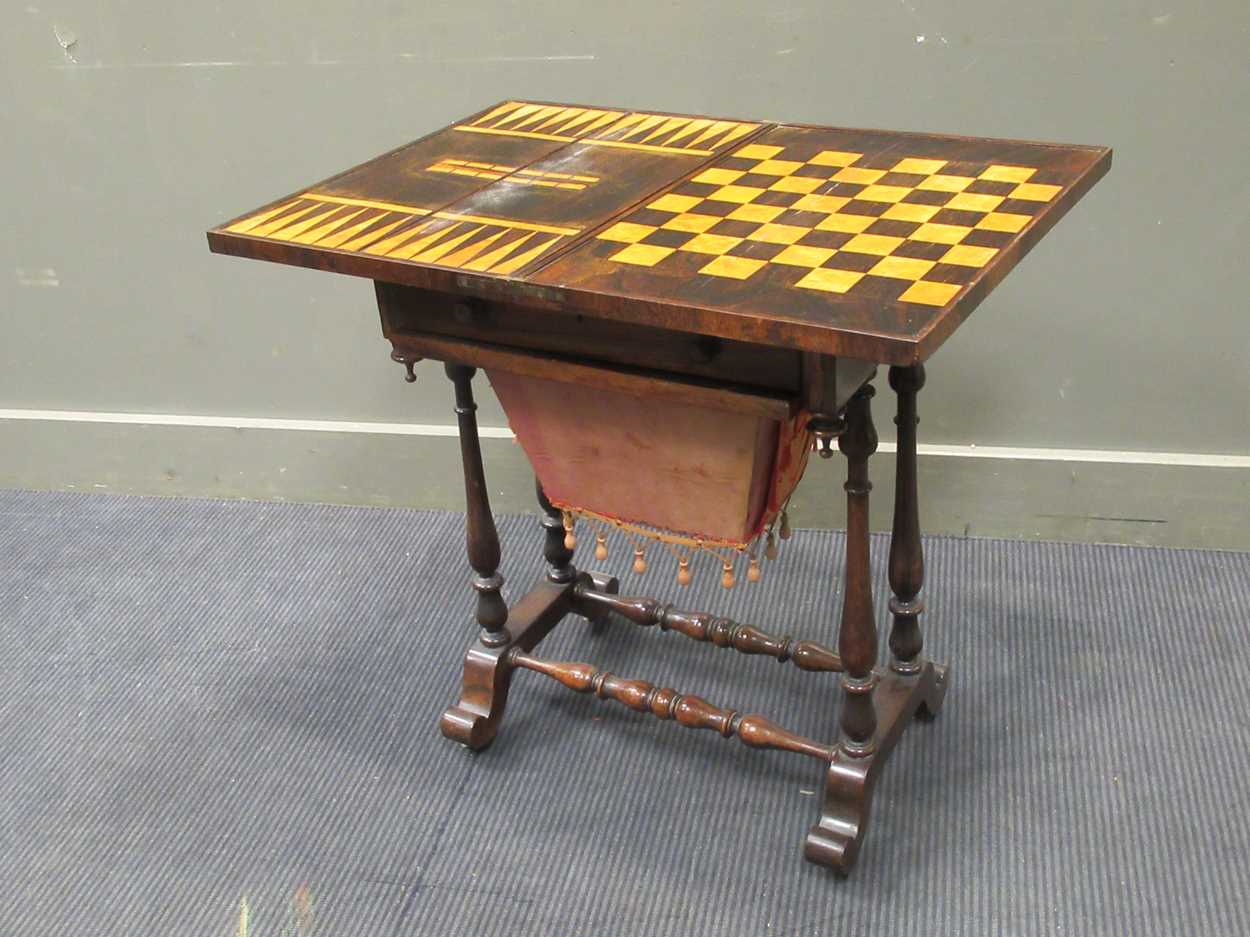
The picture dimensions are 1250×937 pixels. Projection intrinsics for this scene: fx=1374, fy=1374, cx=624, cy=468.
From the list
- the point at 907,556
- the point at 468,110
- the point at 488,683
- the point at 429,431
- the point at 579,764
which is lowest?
the point at 579,764

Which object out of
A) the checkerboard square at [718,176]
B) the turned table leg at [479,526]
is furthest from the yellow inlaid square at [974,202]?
the turned table leg at [479,526]

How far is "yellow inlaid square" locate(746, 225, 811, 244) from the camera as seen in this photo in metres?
1.74

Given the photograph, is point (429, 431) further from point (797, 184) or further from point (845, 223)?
point (845, 223)

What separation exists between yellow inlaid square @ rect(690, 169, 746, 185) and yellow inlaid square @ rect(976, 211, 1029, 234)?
0.39 metres

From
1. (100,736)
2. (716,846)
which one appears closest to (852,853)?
(716,846)

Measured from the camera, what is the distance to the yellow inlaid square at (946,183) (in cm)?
186

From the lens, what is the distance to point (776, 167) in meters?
2.00

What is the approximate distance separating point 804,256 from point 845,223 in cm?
12

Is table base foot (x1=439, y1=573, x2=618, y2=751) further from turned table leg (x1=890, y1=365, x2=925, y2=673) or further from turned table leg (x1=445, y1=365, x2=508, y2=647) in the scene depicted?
turned table leg (x1=890, y1=365, x2=925, y2=673)

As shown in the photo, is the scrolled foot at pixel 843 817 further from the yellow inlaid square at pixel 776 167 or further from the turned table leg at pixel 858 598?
the yellow inlaid square at pixel 776 167

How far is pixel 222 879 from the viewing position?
2.18 metres

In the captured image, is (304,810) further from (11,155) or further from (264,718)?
(11,155)

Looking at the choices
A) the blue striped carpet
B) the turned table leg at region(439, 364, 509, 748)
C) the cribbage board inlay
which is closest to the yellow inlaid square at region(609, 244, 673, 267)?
the cribbage board inlay

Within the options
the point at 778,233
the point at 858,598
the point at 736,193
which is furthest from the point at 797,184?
the point at 858,598
